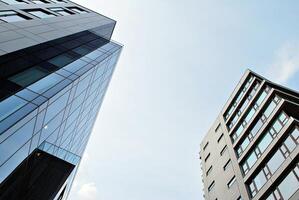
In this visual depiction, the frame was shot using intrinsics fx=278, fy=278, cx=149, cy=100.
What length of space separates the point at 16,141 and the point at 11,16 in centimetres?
1256

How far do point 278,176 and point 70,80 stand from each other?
17.3 meters

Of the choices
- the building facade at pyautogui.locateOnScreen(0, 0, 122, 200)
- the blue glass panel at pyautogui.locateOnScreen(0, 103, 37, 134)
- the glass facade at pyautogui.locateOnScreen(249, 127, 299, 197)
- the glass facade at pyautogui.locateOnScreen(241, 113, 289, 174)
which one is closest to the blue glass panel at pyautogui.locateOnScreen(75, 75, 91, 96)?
the building facade at pyautogui.locateOnScreen(0, 0, 122, 200)

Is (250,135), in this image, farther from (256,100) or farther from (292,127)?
(292,127)

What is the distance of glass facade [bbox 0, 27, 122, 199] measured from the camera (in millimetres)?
14047

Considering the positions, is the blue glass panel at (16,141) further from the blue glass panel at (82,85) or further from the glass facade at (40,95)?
the blue glass panel at (82,85)

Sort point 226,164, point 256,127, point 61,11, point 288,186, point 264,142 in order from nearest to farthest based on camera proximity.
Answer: point 288,186 < point 264,142 < point 256,127 < point 226,164 < point 61,11

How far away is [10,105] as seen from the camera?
14.2m

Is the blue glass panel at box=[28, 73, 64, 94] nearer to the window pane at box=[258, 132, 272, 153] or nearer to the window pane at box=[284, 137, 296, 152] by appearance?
the window pane at box=[284, 137, 296, 152]

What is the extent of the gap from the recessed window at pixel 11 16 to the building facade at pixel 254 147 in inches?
920

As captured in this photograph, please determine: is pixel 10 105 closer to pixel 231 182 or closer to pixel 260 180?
pixel 260 180

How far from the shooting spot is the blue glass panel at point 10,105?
13531mm

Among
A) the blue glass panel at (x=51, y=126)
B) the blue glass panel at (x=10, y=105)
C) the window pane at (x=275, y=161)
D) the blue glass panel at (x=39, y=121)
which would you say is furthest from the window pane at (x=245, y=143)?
the blue glass panel at (x=10, y=105)

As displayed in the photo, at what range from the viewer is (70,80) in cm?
2016

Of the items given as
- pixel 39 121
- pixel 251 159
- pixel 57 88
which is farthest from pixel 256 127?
pixel 39 121
